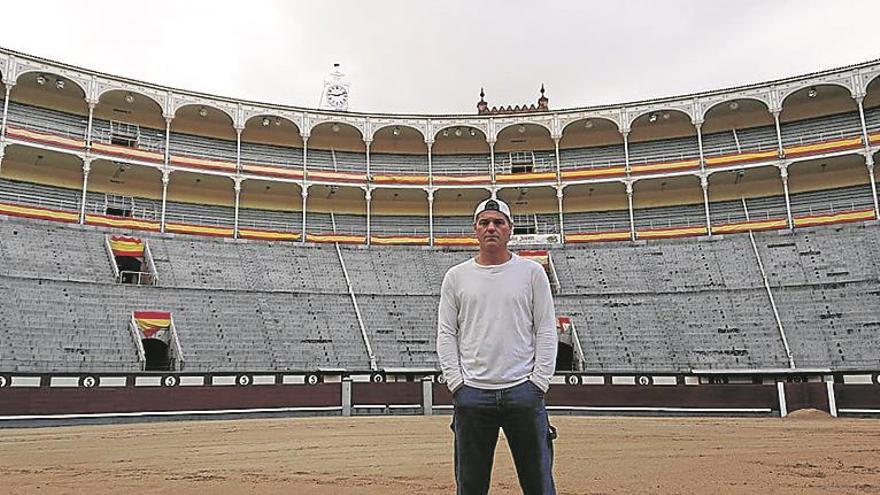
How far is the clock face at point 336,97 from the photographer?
4025cm

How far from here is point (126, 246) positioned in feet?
94.1

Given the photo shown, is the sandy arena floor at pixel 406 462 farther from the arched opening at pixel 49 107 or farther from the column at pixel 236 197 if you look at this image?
the arched opening at pixel 49 107

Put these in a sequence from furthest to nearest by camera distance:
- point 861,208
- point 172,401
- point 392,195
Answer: point 392,195 < point 861,208 < point 172,401

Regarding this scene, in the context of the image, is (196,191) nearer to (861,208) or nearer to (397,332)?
(397,332)

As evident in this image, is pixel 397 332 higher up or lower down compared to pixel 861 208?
lower down

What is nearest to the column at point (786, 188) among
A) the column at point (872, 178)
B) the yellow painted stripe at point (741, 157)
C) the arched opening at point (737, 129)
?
the yellow painted stripe at point (741, 157)

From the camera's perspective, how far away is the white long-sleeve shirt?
3207 mm

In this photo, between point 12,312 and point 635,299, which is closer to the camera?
point 12,312

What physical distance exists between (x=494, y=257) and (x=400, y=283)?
1088 inches

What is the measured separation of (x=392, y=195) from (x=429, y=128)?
4440 millimetres

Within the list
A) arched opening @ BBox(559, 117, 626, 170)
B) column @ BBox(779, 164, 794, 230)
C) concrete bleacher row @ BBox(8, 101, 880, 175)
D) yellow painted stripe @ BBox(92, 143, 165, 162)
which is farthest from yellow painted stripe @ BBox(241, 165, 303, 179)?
column @ BBox(779, 164, 794, 230)

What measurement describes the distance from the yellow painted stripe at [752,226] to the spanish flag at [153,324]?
25.5 m

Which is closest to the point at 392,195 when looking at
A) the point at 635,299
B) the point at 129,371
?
the point at 635,299

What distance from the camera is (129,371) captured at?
1978cm
